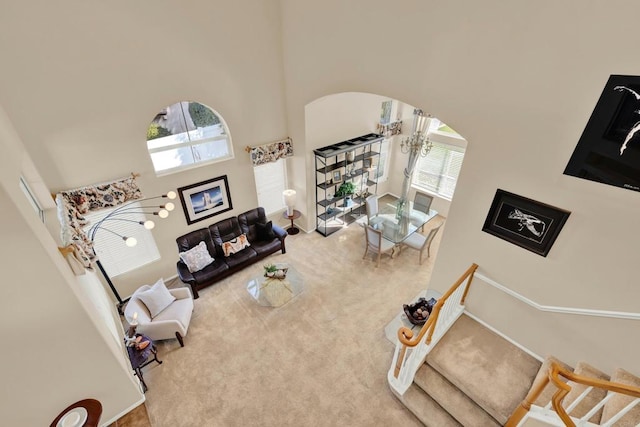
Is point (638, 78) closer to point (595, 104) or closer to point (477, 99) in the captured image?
point (595, 104)

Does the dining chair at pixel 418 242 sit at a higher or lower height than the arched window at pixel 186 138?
lower

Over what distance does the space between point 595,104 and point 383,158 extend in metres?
5.94

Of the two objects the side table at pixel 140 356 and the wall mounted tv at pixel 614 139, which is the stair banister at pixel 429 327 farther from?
the side table at pixel 140 356

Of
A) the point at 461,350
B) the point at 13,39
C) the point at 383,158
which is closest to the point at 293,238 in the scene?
the point at 383,158

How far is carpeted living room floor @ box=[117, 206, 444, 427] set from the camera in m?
3.90

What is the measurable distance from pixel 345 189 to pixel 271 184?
72.3 inches

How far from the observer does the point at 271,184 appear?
6965mm

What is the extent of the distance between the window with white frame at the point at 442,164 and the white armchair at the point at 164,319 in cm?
649

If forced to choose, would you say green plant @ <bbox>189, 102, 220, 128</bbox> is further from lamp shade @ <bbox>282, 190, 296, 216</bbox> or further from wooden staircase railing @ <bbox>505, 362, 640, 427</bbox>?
wooden staircase railing @ <bbox>505, 362, 640, 427</bbox>

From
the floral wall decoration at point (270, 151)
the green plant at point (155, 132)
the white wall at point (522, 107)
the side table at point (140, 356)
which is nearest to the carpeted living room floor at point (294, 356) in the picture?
the side table at point (140, 356)

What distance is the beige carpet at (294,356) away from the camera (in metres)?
3.90

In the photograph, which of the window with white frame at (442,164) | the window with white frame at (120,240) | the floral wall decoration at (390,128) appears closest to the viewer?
the window with white frame at (120,240)

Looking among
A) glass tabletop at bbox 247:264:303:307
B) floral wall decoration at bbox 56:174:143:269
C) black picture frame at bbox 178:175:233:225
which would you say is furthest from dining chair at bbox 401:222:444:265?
floral wall decoration at bbox 56:174:143:269

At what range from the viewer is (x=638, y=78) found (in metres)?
2.35
